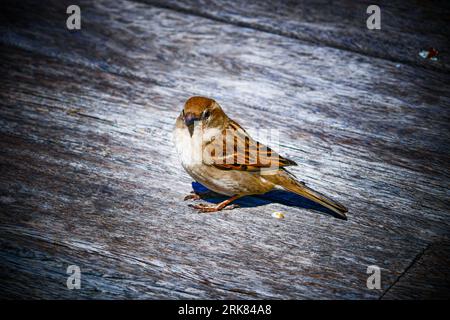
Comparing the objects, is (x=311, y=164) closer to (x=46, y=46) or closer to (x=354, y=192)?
(x=354, y=192)

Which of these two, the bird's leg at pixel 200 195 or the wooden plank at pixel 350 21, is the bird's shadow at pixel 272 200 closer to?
the bird's leg at pixel 200 195

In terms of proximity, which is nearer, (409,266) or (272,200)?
(409,266)

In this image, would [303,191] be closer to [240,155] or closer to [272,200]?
[272,200]

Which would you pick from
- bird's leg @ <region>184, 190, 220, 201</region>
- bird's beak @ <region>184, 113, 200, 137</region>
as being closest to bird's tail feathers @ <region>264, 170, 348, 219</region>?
bird's leg @ <region>184, 190, 220, 201</region>

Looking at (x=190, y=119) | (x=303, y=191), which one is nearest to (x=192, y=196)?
(x=190, y=119)

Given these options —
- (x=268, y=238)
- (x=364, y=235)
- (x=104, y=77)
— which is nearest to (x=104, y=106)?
(x=104, y=77)
